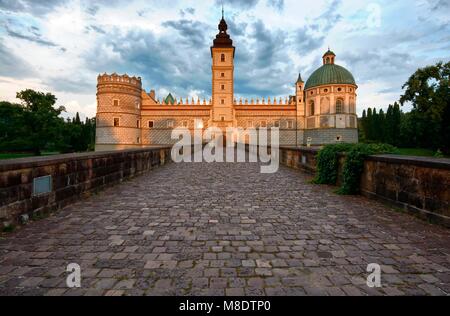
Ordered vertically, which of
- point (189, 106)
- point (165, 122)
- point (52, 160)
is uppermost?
point (189, 106)

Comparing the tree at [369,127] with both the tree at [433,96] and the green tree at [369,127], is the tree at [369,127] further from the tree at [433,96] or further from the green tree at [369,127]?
the tree at [433,96]

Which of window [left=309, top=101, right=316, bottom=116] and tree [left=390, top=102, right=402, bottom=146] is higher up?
window [left=309, top=101, right=316, bottom=116]

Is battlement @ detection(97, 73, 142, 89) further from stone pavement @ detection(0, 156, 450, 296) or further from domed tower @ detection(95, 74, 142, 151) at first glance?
stone pavement @ detection(0, 156, 450, 296)

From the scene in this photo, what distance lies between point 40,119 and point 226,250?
39.9 m

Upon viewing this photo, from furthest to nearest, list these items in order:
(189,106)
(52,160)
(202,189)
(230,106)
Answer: (189,106)
(230,106)
(202,189)
(52,160)

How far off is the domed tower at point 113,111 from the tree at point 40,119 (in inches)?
460

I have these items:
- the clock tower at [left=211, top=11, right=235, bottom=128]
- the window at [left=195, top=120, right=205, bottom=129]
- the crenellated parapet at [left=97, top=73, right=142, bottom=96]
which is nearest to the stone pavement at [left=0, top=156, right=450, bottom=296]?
the clock tower at [left=211, top=11, right=235, bottom=128]

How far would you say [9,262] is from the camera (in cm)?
261

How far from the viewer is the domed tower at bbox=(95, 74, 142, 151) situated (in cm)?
4747

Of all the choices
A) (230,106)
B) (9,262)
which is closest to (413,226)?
(9,262)

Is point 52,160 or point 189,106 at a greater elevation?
point 189,106

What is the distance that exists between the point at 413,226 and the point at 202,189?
4977mm

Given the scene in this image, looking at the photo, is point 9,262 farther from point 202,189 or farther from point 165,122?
point 165,122

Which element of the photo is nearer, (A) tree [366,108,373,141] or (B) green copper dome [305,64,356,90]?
(B) green copper dome [305,64,356,90]
